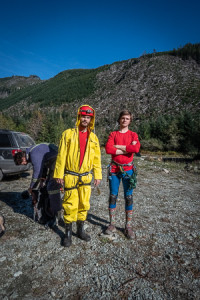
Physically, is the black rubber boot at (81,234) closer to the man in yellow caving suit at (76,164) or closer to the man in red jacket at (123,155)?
the man in yellow caving suit at (76,164)

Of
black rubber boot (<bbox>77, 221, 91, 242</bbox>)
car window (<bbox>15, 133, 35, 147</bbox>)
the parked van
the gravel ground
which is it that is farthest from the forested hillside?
black rubber boot (<bbox>77, 221, 91, 242</bbox>)

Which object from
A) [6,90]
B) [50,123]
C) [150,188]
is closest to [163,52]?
[50,123]

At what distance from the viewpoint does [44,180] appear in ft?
11.8

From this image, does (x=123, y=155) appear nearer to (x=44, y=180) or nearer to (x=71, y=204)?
(x=71, y=204)

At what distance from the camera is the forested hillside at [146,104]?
77.9 feet

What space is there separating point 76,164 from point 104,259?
5.33 feet

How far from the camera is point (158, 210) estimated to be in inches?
184

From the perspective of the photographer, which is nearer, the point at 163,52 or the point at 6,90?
the point at 163,52

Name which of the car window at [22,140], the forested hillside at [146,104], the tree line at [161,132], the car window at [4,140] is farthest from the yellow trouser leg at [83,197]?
the forested hillside at [146,104]

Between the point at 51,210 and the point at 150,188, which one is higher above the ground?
the point at 51,210

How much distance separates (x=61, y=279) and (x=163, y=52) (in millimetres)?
112060

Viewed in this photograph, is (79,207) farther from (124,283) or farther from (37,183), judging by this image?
(124,283)

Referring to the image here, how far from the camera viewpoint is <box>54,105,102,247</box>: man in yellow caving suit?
2789mm

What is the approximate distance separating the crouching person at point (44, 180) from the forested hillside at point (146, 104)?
14.6m
